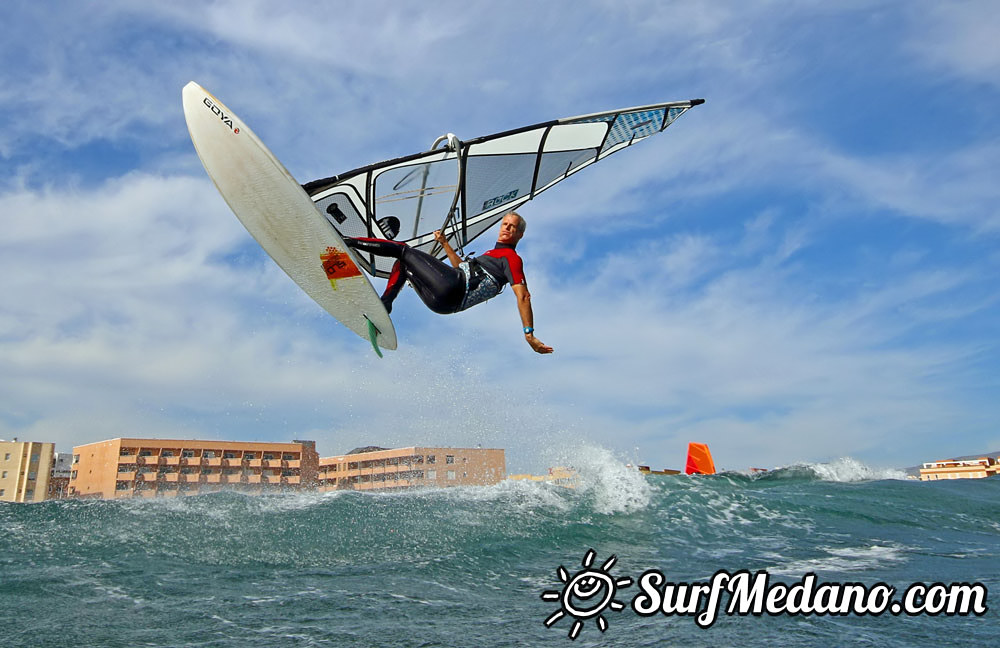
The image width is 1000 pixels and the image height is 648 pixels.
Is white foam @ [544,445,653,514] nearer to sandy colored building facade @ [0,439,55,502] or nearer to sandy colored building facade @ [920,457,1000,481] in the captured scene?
sandy colored building facade @ [920,457,1000,481]

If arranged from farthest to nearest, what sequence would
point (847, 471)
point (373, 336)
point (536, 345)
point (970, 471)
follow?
point (970, 471) < point (847, 471) < point (373, 336) < point (536, 345)

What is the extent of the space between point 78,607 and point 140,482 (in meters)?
54.0

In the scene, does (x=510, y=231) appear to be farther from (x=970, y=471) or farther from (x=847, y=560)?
(x=970, y=471)

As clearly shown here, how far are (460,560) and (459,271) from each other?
10.8 feet

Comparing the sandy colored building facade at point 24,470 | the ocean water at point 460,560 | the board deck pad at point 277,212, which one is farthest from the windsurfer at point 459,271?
the sandy colored building facade at point 24,470

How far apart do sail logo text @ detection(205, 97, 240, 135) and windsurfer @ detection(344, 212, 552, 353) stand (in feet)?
3.35

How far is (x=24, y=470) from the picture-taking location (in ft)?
159

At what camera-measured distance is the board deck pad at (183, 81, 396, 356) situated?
4281 mm

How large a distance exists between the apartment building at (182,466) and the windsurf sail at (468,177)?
157 feet

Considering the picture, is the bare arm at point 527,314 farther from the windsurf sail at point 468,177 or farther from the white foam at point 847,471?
the white foam at point 847,471

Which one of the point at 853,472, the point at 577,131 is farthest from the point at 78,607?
the point at 853,472

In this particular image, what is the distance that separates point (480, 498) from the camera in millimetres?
9641

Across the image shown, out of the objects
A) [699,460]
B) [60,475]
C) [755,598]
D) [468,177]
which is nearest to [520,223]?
Result: [468,177]

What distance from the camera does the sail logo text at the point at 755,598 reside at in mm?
4391
